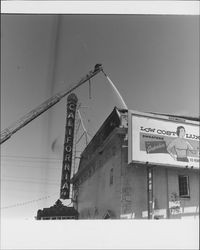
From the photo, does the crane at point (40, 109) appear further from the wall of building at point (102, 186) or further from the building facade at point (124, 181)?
the wall of building at point (102, 186)

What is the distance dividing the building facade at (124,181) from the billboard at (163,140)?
24mm

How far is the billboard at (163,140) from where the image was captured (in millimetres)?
1510

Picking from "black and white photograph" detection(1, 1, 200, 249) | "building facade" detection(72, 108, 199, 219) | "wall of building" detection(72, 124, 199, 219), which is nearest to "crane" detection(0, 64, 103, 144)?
"black and white photograph" detection(1, 1, 200, 249)

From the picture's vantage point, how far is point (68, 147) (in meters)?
1.47

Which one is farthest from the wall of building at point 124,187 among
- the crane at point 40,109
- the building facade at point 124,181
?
the crane at point 40,109

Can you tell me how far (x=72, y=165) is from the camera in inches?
57.4

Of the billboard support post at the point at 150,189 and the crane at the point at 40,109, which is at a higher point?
the crane at the point at 40,109

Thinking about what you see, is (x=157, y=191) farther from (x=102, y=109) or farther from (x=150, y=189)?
(x=102, y=109)

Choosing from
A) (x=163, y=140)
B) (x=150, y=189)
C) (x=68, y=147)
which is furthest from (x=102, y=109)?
(x=150, y=189)

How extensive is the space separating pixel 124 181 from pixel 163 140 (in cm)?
35

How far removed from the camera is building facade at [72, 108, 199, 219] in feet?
4.77

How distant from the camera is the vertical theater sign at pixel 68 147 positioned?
4.69 ft

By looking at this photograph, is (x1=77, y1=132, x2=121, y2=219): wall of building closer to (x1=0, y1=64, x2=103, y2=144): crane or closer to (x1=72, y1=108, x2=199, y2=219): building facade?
(x1=72, y1=108, x2=199, y2=219): building facade

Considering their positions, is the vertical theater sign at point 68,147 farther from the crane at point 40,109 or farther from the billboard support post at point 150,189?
the billboard support post at point 150,189
